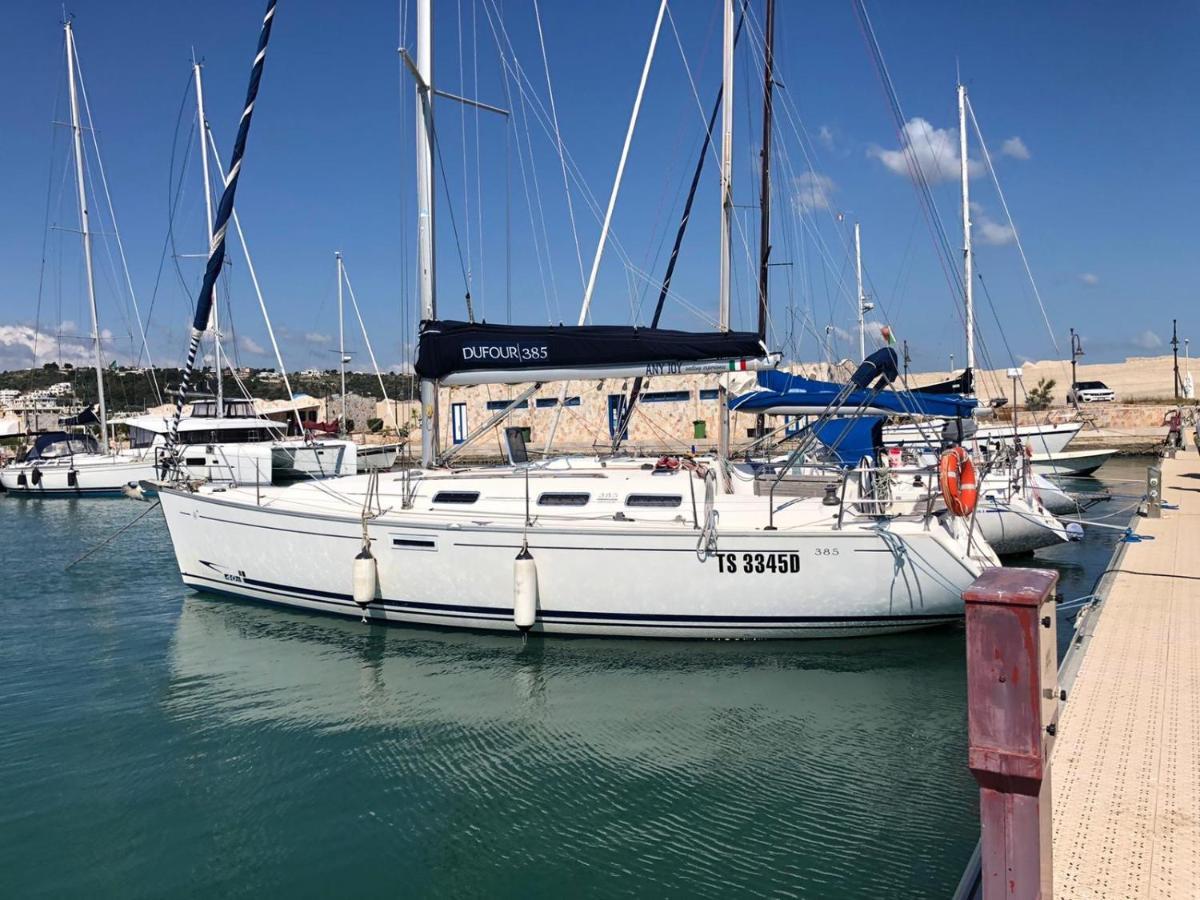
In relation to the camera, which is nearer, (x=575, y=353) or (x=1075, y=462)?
(x=575, y=353)

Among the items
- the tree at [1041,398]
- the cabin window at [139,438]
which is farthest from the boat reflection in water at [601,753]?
the tree at [1041,398]

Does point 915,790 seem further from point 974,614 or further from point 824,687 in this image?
point 974,614

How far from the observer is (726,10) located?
12.9 meters

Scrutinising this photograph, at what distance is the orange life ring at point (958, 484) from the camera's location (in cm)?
877

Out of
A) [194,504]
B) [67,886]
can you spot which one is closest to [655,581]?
[67,886]

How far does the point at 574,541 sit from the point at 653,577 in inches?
39.6

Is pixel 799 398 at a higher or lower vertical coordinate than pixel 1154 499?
higher

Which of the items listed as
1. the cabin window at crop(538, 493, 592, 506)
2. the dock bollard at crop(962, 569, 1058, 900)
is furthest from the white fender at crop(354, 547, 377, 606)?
the dock bollard at crop(962, 569, 1058, 900)

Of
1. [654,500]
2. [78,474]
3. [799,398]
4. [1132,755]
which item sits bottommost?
[1132,755]

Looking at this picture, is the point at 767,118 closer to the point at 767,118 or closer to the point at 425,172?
the point at 767,118

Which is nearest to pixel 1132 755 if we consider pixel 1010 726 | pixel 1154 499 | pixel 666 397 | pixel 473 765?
pixel 1010 726

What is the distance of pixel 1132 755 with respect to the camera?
5.15 m

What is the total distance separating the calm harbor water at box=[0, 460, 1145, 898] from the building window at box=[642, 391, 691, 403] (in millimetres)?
33903

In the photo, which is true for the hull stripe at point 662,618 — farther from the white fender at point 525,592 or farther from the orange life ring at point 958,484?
the orange life ring at point 958,484
